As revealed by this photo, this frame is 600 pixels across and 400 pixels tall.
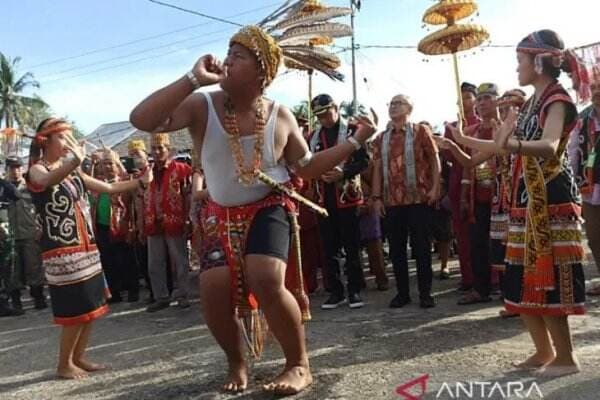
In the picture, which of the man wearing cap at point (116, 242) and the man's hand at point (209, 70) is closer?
the man's hand at point (209, 70)

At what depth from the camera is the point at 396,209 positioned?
18.0 ft

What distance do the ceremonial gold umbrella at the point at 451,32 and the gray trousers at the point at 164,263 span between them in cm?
316

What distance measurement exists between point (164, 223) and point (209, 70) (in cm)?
339

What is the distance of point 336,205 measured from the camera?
5.73 meters

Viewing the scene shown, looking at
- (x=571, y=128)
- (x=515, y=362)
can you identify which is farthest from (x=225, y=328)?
(x=571, y=128)

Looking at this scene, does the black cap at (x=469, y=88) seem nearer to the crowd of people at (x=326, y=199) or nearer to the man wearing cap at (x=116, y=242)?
the crowd of people at (x=326, y=199)

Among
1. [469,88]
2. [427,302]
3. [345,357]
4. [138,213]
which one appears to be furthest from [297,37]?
[138,213]

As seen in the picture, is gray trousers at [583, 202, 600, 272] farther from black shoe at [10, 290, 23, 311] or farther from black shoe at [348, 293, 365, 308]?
black shoe at [10, 290, 23, 311]

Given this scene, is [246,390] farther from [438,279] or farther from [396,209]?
[438,279]

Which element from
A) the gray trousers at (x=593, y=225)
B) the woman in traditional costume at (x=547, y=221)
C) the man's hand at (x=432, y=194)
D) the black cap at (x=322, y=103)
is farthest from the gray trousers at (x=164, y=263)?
the gray trousers at (x=593, y=225)

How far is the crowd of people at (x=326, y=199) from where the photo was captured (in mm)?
3271

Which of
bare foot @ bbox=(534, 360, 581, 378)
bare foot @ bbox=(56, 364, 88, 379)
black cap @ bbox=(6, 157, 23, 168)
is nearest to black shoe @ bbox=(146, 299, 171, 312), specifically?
bare foot @ bbox=(56, 364, 88, 379)

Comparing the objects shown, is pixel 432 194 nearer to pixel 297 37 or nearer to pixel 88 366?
pixel 297 37

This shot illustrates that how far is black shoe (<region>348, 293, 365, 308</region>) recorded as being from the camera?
5566 millimetres
